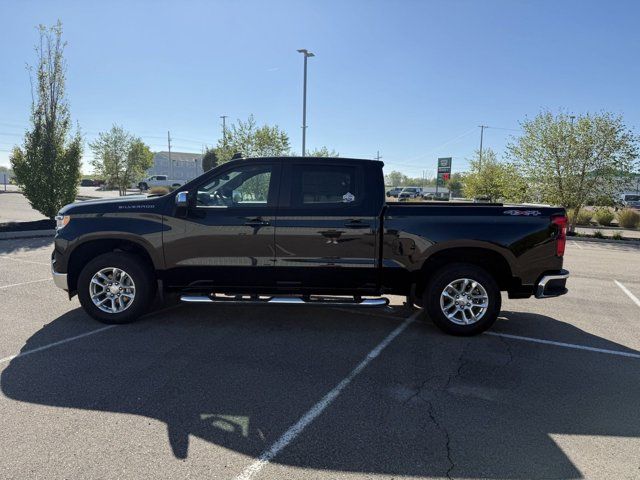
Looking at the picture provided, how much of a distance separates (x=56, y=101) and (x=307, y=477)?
1731 centimetres

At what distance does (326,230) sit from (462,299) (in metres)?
1.80

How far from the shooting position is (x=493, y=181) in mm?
29703

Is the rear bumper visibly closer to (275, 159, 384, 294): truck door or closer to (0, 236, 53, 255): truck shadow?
(275, 159, 384, 294): truck door

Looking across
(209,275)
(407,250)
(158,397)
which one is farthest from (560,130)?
(158,397)

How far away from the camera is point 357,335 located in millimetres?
5258

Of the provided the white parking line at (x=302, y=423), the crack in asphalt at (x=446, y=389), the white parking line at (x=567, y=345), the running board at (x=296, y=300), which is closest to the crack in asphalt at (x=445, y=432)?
the crack in asphalt at (x=446, y=389)

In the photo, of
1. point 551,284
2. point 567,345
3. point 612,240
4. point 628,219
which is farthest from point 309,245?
point 628,219

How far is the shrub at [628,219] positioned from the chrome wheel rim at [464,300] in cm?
2421

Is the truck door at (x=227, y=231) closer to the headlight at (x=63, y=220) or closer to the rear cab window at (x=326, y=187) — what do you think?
the rear cab window at (x=326, y=187)

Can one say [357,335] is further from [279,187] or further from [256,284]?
[279,187]

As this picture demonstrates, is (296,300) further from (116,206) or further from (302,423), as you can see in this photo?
(116,206)

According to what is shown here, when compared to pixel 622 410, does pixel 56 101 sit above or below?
above

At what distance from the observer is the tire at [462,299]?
5133 millimetres

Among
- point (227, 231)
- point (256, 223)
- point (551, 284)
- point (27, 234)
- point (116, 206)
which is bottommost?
point (27, 234)
